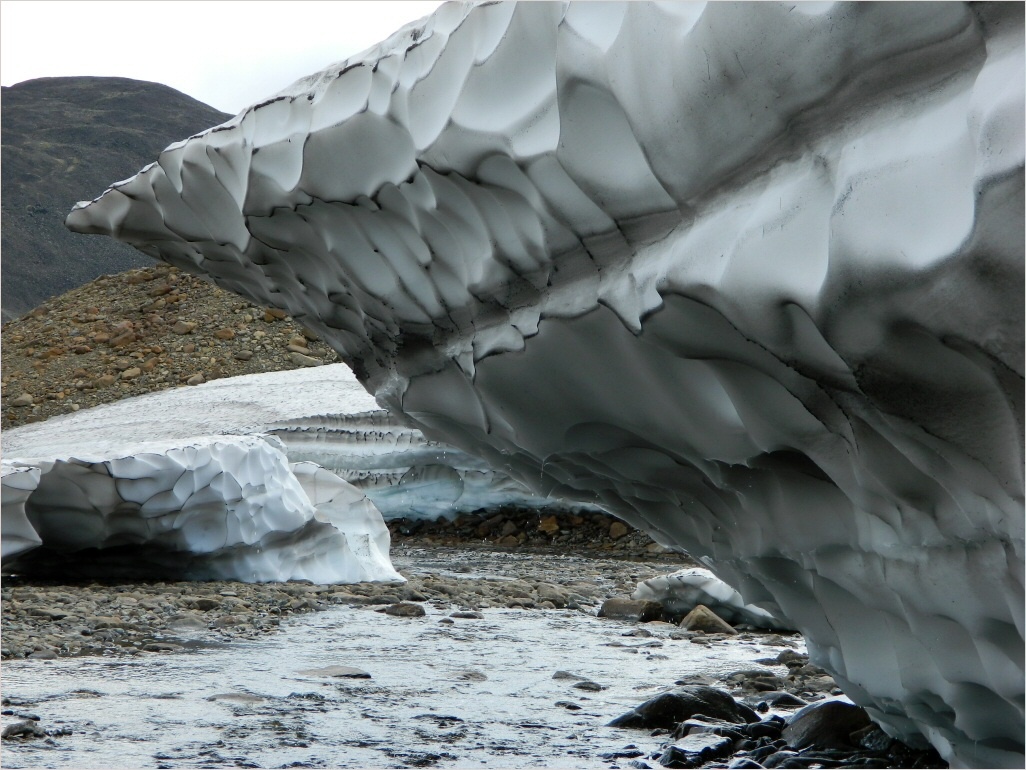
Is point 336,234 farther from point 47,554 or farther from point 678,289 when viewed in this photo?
point 47,554

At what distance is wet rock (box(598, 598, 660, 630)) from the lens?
17.4 ft

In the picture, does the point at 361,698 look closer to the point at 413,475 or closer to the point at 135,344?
the point at 413,475

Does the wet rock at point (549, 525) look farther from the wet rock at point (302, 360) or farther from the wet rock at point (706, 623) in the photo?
the wet rock at point (302, 360)

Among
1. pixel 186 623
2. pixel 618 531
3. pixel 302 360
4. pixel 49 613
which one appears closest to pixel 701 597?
pixel 186 623

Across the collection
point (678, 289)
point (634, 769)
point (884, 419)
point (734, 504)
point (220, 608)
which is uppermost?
point (678, 289)

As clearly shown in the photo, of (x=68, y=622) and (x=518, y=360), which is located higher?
(x=518, y=360)

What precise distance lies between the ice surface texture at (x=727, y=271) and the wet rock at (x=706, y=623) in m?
2.17

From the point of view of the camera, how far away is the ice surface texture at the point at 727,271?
1357mm

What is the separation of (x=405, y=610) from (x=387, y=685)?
1.84 meters

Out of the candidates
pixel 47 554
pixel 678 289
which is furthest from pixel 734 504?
pixel 47 554

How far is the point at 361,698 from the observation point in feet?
10.6

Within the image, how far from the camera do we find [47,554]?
Answer: 5883mm

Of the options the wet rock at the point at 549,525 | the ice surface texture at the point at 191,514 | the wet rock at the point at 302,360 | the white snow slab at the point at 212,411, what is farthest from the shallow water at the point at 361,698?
the wet rock at the point at 302,360

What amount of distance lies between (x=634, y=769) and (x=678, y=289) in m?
1.21
